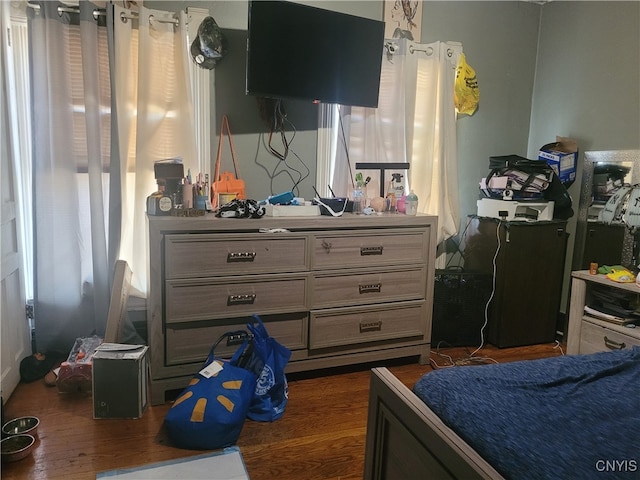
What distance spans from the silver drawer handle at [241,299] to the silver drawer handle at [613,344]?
191 centimetres

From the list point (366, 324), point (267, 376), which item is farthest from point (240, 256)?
point (366, 324)

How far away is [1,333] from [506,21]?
369 centimetres

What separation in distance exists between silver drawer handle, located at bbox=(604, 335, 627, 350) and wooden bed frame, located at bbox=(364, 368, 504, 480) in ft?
5.74

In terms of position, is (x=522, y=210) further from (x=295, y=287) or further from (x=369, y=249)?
(x=295, y=287)

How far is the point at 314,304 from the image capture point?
245cm

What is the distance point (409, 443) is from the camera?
1.20 metres

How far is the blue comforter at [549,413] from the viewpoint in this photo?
3.09 ft

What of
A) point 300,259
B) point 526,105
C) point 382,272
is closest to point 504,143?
Result: point 526,105

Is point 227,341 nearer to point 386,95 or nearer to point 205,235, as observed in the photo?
point 205,235

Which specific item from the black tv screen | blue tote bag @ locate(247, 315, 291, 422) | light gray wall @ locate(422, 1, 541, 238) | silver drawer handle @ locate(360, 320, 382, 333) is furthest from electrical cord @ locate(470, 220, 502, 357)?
blue tote bag @ locate(247, 315, 291, 422)

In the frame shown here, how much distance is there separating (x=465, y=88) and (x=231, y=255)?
206 cm

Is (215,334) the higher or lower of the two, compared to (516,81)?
lower

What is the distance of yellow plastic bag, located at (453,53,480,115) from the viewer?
3.18 metres

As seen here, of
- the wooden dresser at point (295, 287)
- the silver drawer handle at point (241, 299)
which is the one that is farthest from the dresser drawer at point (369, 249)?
the silver drawer handle at point (241, 299)
